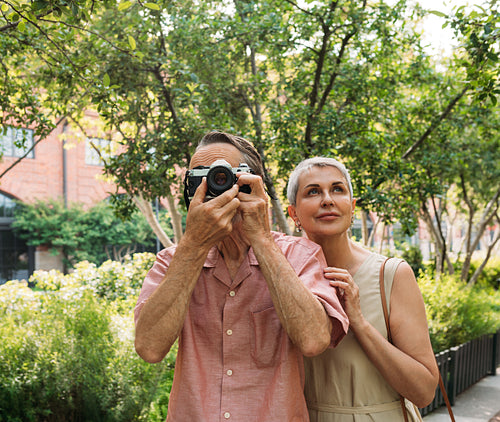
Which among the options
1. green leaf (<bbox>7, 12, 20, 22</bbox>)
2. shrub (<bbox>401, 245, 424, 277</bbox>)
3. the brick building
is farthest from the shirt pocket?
Result: the brick building

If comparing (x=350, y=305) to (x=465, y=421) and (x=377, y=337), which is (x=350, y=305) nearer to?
(x=377, y=337)

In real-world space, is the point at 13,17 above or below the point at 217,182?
above

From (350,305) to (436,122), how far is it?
215 inches

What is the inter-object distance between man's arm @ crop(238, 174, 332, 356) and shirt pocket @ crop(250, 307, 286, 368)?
12cm

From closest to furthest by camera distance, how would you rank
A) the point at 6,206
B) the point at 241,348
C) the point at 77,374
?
the point at 241,348 < the point at 77,374 < the point at 6,206

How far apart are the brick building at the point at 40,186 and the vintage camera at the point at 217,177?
21.7 meters

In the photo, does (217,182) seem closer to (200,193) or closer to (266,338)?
(200,193)

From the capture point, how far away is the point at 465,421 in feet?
19.3

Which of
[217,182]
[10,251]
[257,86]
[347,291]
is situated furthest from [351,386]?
[10,251]

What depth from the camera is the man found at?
4.75 feet

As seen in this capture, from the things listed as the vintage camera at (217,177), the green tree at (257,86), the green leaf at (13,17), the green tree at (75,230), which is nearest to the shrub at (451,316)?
the green tree at (257,86)

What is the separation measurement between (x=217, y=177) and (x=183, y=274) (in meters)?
0.33

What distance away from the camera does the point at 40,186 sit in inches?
909

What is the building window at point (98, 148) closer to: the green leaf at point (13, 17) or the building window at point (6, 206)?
the green leaf at point (13, 17)
